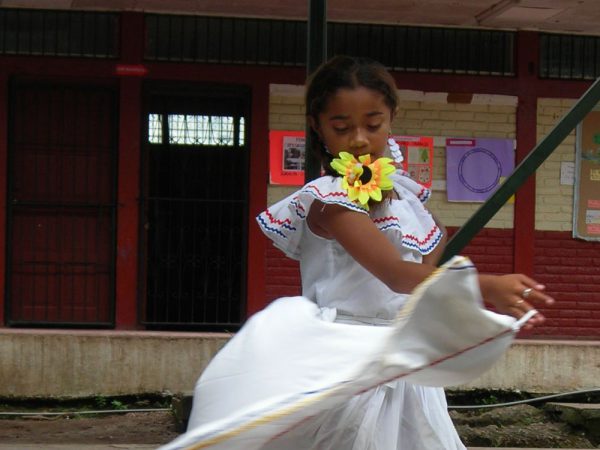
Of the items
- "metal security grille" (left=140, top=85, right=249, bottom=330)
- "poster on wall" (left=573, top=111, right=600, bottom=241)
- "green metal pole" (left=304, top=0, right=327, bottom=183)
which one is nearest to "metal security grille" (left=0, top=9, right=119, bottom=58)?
"metal security grille" (left=140, top=85, right=249, bottom=330)

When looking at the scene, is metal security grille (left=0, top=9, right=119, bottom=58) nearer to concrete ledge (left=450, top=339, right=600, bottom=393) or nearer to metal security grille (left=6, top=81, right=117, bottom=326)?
metal security grille (left=6, top=81, right=117, bottom=326)

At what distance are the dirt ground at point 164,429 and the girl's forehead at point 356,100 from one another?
16.0ft

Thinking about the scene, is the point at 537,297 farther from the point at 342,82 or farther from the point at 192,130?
the point at 192,130

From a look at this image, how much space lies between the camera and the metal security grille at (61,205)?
9234mm

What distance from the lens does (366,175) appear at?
2.28m

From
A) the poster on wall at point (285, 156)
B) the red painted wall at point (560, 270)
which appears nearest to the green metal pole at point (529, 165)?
the poster on wall at point (285, 156)

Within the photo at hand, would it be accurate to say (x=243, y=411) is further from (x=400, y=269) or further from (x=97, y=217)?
(x=97, y=217)

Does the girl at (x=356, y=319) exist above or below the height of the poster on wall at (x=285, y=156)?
below

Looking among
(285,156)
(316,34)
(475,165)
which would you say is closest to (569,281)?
(475,165)

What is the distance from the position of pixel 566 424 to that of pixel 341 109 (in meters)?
5.63

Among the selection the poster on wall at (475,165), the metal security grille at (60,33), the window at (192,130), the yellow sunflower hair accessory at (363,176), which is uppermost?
the metal security grille at (60,33)

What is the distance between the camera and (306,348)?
1991 millimetres

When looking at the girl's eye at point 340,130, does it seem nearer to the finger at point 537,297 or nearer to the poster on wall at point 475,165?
the finger at point 537,297

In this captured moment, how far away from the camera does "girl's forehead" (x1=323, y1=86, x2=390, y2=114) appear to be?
2.34 m
